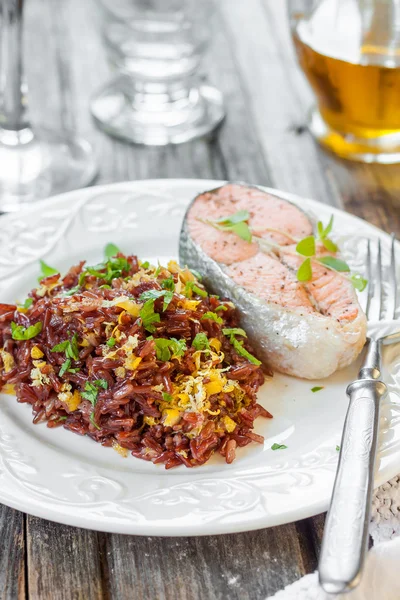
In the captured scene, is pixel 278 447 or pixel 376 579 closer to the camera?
pixel 376 579

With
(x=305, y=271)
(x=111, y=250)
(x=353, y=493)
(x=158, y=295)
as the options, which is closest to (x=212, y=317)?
(x=158, y=295)

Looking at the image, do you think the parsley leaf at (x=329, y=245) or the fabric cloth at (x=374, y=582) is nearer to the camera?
the fabric cloth at (x=374, y=582)

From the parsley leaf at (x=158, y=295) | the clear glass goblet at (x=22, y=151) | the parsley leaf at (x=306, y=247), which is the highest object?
the parsley leaf at (x=158, y=295)

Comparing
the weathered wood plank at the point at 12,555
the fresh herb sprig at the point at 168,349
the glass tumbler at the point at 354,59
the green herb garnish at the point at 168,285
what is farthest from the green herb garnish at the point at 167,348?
the glass tumbler at the point at 354,59

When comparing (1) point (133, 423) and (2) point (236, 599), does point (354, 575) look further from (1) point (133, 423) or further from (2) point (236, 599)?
(1) point (133, 423)

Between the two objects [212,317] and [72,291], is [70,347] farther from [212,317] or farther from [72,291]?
[212,317]

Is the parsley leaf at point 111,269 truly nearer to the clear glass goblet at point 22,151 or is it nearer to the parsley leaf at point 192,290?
the parsley leaf at point 192,290
